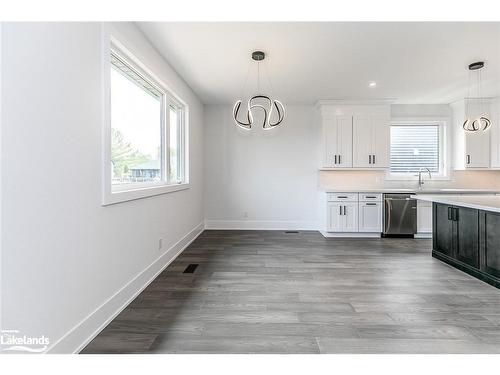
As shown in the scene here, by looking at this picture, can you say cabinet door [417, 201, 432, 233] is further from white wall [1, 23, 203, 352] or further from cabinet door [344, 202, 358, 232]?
white wall [1, 23, 203, 352]

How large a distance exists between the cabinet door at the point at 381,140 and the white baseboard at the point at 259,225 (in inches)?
73.5

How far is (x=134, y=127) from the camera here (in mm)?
2990

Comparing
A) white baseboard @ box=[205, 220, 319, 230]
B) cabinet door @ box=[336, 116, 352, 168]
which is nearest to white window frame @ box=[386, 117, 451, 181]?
cabinet door @ box=[336, 116, 352, 168]

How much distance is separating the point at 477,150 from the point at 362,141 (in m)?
2.30

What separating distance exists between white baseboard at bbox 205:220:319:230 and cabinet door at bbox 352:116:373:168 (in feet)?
5.40

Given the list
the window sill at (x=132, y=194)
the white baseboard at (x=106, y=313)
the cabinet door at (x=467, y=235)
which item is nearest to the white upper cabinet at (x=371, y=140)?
the cabinet door at (x=467, y=235)

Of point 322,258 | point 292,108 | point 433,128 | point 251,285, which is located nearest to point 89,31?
point 251,285

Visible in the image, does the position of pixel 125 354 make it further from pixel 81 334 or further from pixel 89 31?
pixel 89 31

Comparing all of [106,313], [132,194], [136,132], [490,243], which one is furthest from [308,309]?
[136,132]

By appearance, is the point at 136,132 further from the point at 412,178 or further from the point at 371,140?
the point at 412,178

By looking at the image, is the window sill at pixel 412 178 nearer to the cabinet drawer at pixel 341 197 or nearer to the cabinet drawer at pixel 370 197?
the cabinet drawer at pixel 370 197

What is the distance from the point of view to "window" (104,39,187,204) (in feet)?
8.25

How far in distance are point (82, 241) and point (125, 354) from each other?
79 cm

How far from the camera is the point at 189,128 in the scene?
4.88 m
